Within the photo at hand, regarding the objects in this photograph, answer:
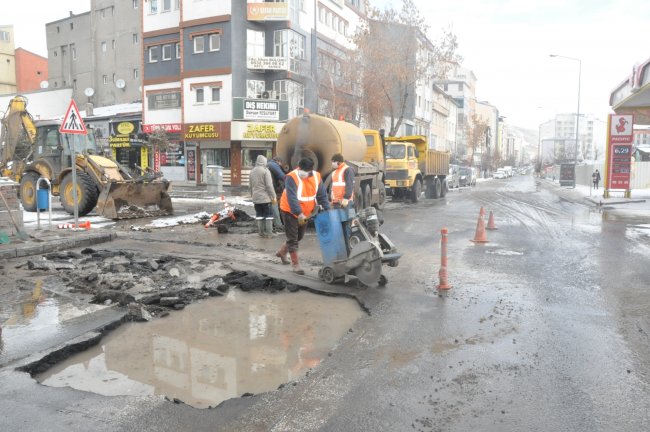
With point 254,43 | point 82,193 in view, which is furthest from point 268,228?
point 254,43

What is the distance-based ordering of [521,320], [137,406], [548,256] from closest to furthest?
[137,406], [521,320], [548,256]

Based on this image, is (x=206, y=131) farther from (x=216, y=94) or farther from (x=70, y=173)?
(x=70, y=173)

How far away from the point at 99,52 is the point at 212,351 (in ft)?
171

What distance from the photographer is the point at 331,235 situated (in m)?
7.16

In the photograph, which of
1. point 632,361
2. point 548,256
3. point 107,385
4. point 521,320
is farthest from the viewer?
point 548,256

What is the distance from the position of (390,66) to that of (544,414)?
31412 mm

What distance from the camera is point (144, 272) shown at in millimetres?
7605

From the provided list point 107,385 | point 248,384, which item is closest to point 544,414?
point 248,384

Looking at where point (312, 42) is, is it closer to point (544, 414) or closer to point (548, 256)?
point (548, 256)

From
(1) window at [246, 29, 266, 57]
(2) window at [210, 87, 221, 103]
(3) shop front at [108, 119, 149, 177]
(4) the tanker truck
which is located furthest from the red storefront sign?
(3) shop front at [108, 119, 149, 177]

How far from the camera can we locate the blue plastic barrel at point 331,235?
7.16 m

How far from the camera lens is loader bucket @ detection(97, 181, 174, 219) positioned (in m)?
14.2

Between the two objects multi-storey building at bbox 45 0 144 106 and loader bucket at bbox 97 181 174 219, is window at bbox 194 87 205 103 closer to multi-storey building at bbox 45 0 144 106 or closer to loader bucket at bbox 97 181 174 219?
multi-storey building at bbox 45 0 144 106

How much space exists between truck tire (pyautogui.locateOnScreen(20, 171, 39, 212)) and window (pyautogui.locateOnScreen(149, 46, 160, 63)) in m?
24.4
